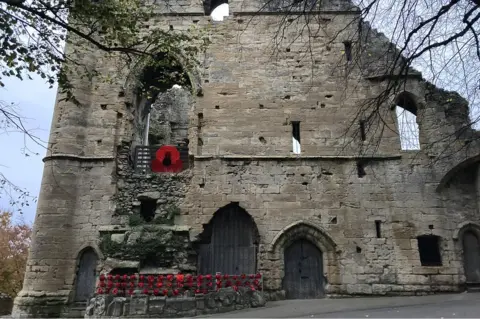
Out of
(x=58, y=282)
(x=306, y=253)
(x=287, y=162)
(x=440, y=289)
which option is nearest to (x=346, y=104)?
(x=287, y=162)

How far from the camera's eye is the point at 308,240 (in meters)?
10.8

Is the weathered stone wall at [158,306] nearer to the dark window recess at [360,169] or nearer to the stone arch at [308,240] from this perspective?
the stone arch at [308,240]

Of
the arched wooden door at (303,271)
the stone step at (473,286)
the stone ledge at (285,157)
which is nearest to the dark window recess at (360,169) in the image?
the stone ledge at (285,157)

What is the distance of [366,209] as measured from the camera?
35.4 feet

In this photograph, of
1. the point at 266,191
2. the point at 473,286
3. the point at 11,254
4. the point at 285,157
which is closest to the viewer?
the point at 473,286

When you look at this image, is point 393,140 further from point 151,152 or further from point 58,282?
point 58,282

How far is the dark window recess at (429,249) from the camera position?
412 inches

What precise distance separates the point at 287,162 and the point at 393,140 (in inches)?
131

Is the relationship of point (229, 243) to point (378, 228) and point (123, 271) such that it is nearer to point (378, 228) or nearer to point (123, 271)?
point (123, 271)

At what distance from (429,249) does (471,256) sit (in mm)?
1116

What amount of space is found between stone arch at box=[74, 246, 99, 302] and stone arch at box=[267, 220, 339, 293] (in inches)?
193

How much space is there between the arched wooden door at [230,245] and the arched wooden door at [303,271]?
102 cm

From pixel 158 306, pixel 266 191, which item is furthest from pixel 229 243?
pixel 158 306

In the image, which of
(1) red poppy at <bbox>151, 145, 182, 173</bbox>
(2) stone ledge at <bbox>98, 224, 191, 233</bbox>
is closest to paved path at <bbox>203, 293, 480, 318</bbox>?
(2) stone ledge at <bbox>98, 224, 191, 233</bbox>
